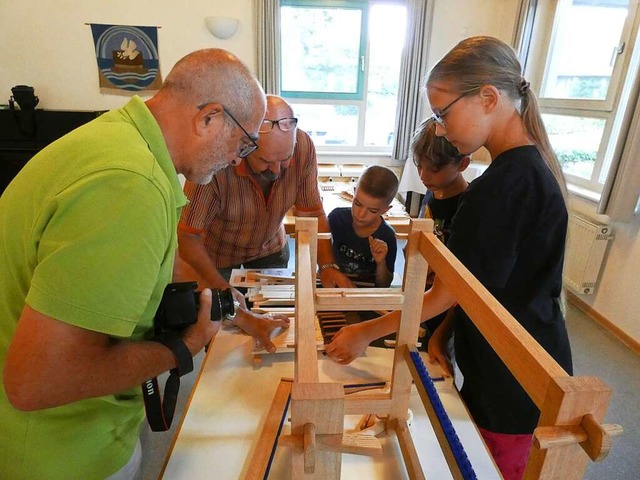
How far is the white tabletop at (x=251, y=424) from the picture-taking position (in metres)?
0.83

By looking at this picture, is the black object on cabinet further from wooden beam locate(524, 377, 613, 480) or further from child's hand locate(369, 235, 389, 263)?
wooden beam locate(524, 377, 613, 480)

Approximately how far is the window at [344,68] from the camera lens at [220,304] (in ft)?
13.1

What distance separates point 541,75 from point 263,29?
280 cm

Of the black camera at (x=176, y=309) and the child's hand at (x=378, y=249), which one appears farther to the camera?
→ the child's hand at (x=378, y=249)

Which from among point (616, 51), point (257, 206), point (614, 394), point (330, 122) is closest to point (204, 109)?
point (257, 206)

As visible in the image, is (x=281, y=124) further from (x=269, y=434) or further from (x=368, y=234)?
(x=269, y=434)

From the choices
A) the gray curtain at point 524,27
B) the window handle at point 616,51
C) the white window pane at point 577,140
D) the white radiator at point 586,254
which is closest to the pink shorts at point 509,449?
the white radiator at point 586,254

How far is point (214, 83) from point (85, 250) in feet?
1.42

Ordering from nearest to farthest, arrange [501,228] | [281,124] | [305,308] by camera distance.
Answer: [305,308] → [501,228] → [281,124]

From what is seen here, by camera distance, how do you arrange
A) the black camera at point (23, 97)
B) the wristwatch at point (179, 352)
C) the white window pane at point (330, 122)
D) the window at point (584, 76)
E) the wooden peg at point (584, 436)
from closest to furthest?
the wooden peg at point (584, 436) → the wristwatch at point (179, 352) → the window at point (584, 76) → the black camera at point (23, 97) → the white window pane at point (330, 122)

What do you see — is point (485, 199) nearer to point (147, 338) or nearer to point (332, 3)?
point (147, 338)

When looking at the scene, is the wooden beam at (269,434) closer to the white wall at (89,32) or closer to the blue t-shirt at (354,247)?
the blue t-shirt at (354,247)

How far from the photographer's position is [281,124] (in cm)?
143

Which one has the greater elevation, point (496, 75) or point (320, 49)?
point (320, 49)
